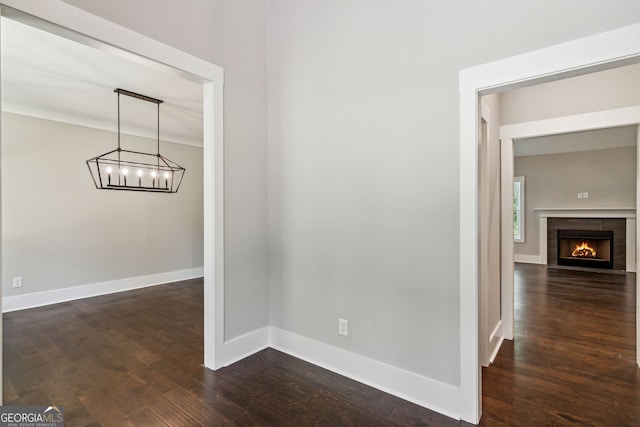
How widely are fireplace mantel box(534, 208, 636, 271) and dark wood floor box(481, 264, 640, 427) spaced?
9.53 ft

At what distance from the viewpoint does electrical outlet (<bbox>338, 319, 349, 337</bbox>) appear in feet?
7.95

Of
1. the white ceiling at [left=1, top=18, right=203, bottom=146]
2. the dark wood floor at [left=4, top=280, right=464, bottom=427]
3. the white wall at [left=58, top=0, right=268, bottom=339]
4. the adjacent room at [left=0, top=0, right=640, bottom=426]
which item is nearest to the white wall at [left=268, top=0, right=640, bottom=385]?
the adjacent room at [left=0, top=0, right=640, bottom=426]

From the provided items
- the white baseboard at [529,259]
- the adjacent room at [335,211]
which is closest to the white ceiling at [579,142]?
the white baseboard at [529,259]

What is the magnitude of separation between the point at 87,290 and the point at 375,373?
4.66 m

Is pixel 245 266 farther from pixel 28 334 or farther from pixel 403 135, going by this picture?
pixel 28 334

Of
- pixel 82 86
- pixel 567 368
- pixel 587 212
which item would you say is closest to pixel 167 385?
pixel 567 368

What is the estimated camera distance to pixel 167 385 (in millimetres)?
2256

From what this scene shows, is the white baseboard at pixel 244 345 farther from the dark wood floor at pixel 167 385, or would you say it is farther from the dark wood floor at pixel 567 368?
the dark wood floor at pixel 567 368

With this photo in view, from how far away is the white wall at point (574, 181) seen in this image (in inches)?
260

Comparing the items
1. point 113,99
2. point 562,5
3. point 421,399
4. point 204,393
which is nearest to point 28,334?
point 204,393

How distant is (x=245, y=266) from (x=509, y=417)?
2.18 meters

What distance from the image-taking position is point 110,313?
3.91 m

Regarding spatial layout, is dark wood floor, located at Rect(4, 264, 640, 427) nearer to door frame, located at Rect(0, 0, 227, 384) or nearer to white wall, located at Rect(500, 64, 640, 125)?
door frame, located at Rect(0, 0, 227, 384)

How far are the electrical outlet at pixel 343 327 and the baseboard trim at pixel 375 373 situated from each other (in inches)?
5.7
